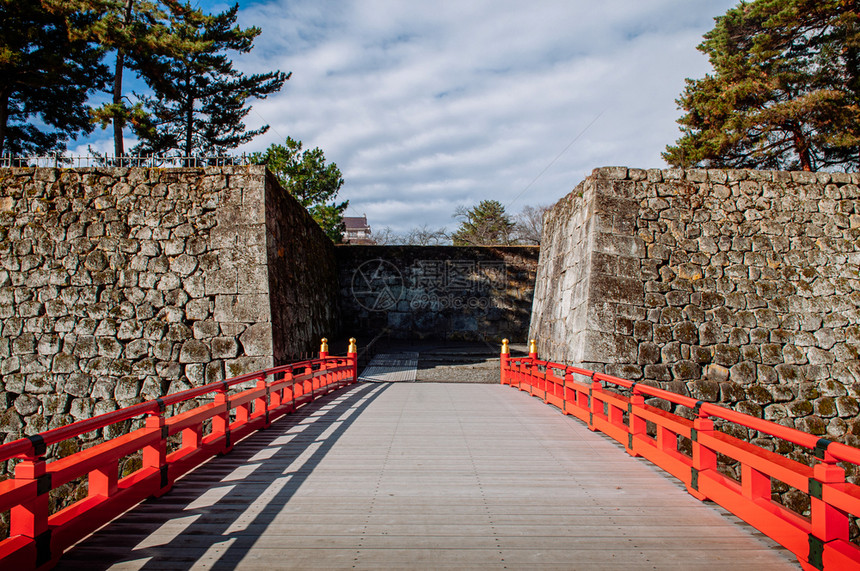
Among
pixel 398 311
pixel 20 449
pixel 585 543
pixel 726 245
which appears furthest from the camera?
pixel 398 311

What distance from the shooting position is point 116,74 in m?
15.2

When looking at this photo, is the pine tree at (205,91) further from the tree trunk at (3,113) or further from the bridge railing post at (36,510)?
the bridge railing post at (36,510)

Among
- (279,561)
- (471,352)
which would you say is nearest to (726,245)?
(471,352)

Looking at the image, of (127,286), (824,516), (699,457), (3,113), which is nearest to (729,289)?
(699,457)

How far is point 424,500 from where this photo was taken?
3.37 m

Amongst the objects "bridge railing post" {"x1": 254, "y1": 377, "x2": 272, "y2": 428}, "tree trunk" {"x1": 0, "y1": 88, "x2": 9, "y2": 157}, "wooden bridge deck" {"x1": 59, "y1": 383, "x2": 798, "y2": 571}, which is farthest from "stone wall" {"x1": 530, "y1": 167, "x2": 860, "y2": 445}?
"tree trunk" {"x1": 0, "y1": 88, "x2": 9, "y2": 157}

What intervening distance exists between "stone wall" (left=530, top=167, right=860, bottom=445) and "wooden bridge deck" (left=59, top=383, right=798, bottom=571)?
3.55 meters

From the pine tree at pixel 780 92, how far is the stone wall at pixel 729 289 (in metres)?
3.01

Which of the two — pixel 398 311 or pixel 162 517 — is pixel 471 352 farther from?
pixel 162 517

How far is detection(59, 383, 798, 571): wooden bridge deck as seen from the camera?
8.23ft

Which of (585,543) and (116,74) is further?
(116,74)

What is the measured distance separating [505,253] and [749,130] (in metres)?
8.30

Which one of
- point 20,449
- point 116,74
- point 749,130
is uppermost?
point 116,74

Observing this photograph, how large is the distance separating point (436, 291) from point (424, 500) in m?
14.1
